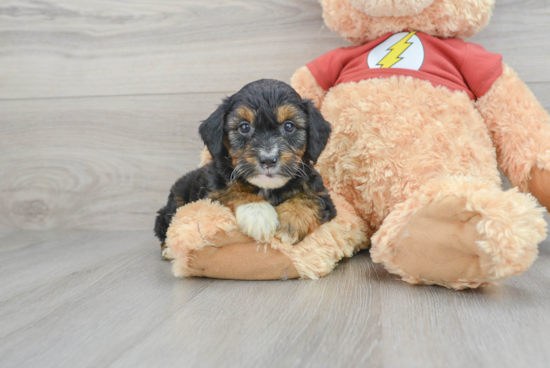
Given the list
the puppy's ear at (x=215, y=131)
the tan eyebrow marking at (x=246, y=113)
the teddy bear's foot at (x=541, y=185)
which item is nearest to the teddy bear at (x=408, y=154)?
the teddy bear's foot at (x=541, y=185)

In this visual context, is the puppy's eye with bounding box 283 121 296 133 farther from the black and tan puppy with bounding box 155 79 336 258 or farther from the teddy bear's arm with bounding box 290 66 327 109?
the teddy bear's arm with bounding box 290 66 327 109

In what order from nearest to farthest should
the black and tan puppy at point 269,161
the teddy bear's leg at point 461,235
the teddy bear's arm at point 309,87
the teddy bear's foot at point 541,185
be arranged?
the teddy bear's leg at point 461,235 < the black and tan puppy at point 269,161 < the teddy bear's foot at point 541,185 < the teddy bear's arm at point 309,87

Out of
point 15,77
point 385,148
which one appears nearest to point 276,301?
point 385,148

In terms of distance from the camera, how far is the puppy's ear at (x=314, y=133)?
4.72 ft

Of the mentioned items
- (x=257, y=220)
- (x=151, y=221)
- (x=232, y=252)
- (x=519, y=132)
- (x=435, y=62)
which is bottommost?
(x=151, y=221)

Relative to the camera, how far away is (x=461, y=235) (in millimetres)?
1183

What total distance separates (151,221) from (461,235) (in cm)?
171

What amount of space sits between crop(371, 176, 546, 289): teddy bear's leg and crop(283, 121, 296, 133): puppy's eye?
411 millimetres

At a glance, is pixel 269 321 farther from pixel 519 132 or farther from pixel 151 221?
pixel 151 221

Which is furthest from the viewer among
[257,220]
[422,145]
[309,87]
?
[309,87]

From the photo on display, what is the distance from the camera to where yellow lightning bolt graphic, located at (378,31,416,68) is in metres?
1.66

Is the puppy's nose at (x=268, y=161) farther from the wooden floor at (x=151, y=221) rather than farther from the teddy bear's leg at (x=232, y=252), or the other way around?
the wooden floor at (x=151, y=221)

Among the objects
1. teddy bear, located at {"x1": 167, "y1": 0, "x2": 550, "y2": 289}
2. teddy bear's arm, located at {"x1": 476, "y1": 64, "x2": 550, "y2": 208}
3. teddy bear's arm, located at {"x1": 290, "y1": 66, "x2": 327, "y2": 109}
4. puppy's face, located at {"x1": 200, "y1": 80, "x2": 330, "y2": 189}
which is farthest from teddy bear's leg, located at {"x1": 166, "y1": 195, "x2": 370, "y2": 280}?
teddy bear's arm, located at {"x1": 476, "y1": 64, "x2": 550, "y2": 208}

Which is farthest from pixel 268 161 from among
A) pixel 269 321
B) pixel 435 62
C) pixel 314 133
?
pixel 435 62
